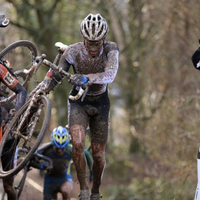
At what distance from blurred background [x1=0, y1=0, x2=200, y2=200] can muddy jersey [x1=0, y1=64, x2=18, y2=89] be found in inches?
224

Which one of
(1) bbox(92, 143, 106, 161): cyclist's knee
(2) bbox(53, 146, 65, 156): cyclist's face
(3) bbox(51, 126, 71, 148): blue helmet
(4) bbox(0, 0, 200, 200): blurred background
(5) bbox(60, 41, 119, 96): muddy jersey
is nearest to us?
(5) bbox(60, 41, 119, 96): muddy jersey

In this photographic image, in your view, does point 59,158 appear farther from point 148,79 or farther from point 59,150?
point 148,79

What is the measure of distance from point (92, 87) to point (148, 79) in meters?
14.6

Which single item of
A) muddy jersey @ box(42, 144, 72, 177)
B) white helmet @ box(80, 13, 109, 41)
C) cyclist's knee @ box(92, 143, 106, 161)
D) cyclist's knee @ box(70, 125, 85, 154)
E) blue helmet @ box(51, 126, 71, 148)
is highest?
white helmet @ box(80, 13, 109, 41)

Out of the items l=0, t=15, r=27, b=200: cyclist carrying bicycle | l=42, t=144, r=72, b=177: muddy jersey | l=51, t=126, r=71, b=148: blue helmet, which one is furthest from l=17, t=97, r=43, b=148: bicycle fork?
l=42, t=144, r=72, b=177: muddy jersey

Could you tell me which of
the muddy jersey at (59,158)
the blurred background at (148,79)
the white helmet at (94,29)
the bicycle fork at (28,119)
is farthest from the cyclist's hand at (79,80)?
the blurred background at (148,79)

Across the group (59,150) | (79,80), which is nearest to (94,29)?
(79,80)

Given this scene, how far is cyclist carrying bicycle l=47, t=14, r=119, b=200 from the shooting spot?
8.63 meters

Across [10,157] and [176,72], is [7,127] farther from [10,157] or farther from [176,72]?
[176,72]

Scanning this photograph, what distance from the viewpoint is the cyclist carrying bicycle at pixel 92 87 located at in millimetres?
8633

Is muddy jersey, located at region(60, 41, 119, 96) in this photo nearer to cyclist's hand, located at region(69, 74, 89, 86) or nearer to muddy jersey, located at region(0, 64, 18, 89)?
cyclist's hand, located at region(69, 74, 89, 86)

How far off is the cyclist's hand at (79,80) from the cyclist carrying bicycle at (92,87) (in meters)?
0.10

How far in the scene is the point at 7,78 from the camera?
9.17m

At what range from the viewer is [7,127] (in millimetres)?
9703
